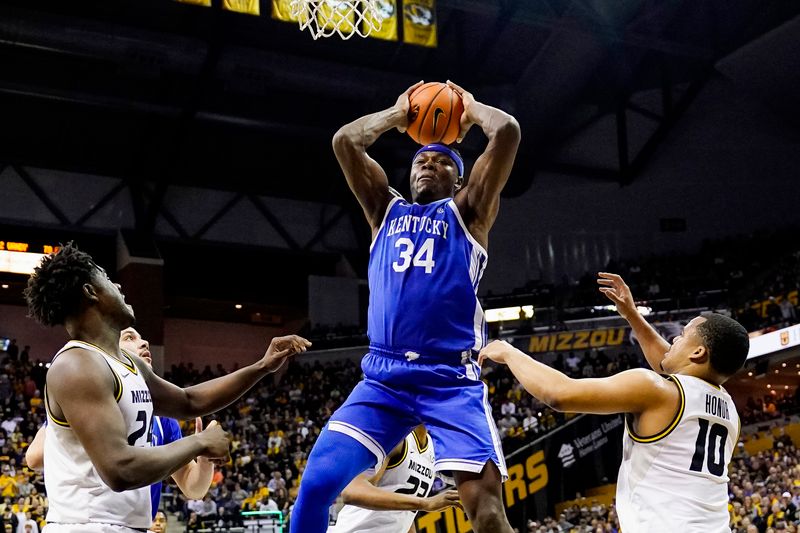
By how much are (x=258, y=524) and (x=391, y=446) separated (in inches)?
386

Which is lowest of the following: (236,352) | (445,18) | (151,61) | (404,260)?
(404,260)

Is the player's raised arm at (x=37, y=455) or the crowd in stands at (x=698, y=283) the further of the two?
the crowd in stands at (x=698, y=283)

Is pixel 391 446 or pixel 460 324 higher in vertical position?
pixel 460 324

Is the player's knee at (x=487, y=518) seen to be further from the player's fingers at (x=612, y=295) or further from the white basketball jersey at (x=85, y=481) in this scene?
the white basketball jersey at (x=85, y=481)

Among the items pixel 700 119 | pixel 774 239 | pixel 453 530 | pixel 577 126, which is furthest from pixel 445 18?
pixel 453 530

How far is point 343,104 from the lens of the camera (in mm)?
25188

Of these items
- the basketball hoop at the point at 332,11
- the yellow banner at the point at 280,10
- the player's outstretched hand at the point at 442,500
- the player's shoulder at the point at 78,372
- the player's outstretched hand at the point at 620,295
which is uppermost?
the yellow banner at the point at 280,10

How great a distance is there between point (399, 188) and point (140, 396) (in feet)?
78.7

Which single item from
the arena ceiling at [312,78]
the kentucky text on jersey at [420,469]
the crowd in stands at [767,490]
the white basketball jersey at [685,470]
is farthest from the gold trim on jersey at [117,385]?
the arena ceiling at [312,78]

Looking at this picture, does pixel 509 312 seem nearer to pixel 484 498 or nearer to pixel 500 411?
pixel 500 411

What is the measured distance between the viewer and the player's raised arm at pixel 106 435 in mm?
3344

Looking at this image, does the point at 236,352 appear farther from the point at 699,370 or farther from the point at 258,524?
the point at 699,370

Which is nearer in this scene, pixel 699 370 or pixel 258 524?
pixel 699 370

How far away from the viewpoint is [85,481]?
3586 millimetres
